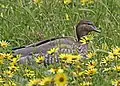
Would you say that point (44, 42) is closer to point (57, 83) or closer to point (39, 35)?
point (39, 35)

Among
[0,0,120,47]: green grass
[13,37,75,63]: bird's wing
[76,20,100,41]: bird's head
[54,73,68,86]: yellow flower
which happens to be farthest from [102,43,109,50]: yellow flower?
[54,73,68,86]: yellow flower

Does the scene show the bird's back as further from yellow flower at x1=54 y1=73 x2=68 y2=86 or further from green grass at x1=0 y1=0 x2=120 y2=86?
yellow flower at x1=54 y1=73 x2=68 y2=86

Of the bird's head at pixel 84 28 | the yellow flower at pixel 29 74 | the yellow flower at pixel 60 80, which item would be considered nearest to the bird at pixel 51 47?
the bird's head at pixel 84 28

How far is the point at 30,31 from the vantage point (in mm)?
6711

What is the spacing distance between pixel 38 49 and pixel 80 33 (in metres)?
0.81

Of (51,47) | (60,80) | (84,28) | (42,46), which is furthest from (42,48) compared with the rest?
(60,80)

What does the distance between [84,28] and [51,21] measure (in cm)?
55

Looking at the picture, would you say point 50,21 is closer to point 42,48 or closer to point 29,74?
point 42,48

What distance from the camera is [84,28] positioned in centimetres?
631

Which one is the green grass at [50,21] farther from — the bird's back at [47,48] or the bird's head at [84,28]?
the bird's back at [47,48]

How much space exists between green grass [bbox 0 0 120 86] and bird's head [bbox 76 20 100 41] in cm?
10

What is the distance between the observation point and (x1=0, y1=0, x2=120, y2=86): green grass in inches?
247

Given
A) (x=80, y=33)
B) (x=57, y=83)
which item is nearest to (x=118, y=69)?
(x=57, y=83)

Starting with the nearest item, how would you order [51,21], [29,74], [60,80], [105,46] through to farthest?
1. [60,80]
2. [29,74]
3. [105,46]
4. [51,21]
